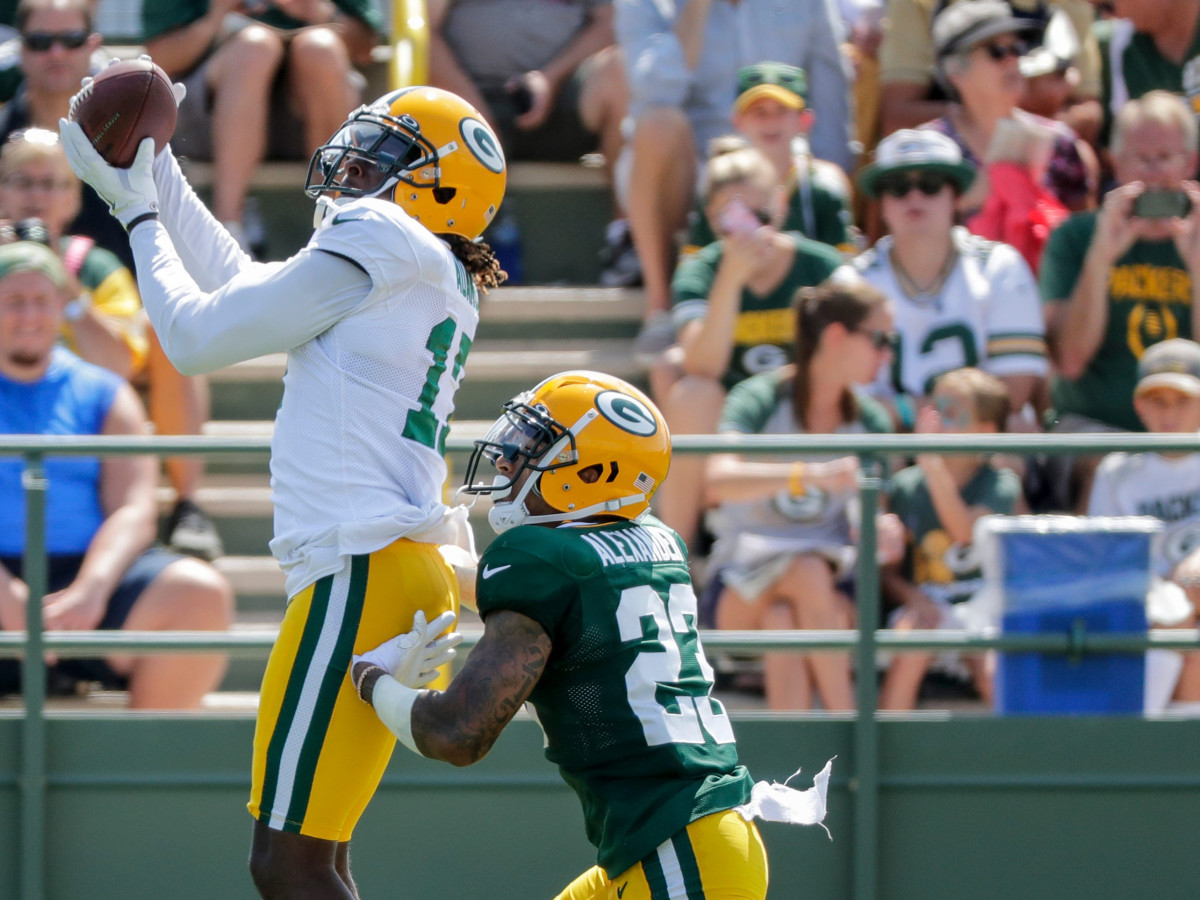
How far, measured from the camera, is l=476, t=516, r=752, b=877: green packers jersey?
2.57 metres

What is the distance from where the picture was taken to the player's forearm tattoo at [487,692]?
2.52 m

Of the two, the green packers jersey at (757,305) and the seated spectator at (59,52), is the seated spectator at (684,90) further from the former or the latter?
the seated spectator at (59,52)

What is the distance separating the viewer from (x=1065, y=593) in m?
4.50

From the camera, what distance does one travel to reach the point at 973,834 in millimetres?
4449

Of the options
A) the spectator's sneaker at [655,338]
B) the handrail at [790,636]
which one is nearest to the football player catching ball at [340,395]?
the handrail at [790,636]

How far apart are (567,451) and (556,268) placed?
4.12 metres

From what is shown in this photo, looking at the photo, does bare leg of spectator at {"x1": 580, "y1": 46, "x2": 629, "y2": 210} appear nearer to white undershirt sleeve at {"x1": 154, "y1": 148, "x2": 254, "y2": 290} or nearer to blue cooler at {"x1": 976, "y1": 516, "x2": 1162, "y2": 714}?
blue cooler at {"x1": 976, "y1": 516, "x2": 1162, "y2": 714}

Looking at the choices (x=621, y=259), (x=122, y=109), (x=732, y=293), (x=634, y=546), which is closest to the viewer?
Result: (x=634, y=546)

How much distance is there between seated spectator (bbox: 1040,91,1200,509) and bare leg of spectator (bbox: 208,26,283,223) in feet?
9.80

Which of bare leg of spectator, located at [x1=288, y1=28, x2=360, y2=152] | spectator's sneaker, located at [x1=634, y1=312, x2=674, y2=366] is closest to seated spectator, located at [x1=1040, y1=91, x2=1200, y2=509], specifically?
spectator's sneaker, located at [x1=634, y1=312, x2=674, y2=366]

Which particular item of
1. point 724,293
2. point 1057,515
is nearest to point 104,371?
point 724,293

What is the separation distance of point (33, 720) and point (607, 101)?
3391 mm

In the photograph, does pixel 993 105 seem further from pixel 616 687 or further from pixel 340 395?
pixel 616 687

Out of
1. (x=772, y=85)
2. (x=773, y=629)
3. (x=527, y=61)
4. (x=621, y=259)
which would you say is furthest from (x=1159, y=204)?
(x=527, y=61)
